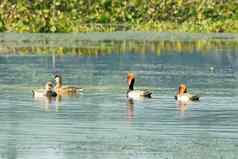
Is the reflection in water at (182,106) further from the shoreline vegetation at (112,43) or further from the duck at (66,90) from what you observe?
the shoreline vegetation at (112,43)

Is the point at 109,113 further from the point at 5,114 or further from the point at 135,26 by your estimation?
the point at 135,26

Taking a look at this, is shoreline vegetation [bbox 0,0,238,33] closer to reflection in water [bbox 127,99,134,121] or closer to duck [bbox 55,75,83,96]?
duck [bbox 55,75,83,96]

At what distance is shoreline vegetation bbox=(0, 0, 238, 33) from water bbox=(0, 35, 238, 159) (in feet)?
92.7

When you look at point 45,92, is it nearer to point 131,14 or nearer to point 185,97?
point 185,97

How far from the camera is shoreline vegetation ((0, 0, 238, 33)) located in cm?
8244

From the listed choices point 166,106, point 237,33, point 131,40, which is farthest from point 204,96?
point 237,33

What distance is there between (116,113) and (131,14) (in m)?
58.0

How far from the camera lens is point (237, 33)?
84000 mm

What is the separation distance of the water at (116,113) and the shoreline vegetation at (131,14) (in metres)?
28.3

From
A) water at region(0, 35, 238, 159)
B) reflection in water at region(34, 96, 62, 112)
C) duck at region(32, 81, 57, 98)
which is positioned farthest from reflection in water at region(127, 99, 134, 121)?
duck at region(32, 81, 57, 98)

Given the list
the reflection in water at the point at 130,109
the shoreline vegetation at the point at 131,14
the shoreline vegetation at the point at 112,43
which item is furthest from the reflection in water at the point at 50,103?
the shoreline vegetation at the point at 131,14

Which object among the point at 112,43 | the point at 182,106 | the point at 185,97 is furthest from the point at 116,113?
the point at 112,43

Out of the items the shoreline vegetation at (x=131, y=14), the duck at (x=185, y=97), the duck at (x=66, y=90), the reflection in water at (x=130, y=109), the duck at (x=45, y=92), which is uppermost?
the reflection in water at (x=130, y=109)

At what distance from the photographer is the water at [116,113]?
79.7 ft
